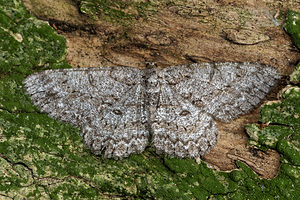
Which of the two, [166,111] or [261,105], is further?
[166,111]

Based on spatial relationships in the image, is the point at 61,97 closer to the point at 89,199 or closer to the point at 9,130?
the point at 9,130

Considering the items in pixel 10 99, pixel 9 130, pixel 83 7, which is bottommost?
pixel 9 130

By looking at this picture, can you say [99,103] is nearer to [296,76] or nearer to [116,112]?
[116,112]

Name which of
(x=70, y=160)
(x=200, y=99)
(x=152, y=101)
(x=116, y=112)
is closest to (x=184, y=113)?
(x=200, y=99)

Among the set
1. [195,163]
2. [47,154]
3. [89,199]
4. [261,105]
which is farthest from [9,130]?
[261,105]

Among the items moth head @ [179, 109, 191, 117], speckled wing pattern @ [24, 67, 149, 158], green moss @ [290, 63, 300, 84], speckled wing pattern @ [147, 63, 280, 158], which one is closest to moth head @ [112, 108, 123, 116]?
speckled wing pattern @ [24, 67, 149, 158]
